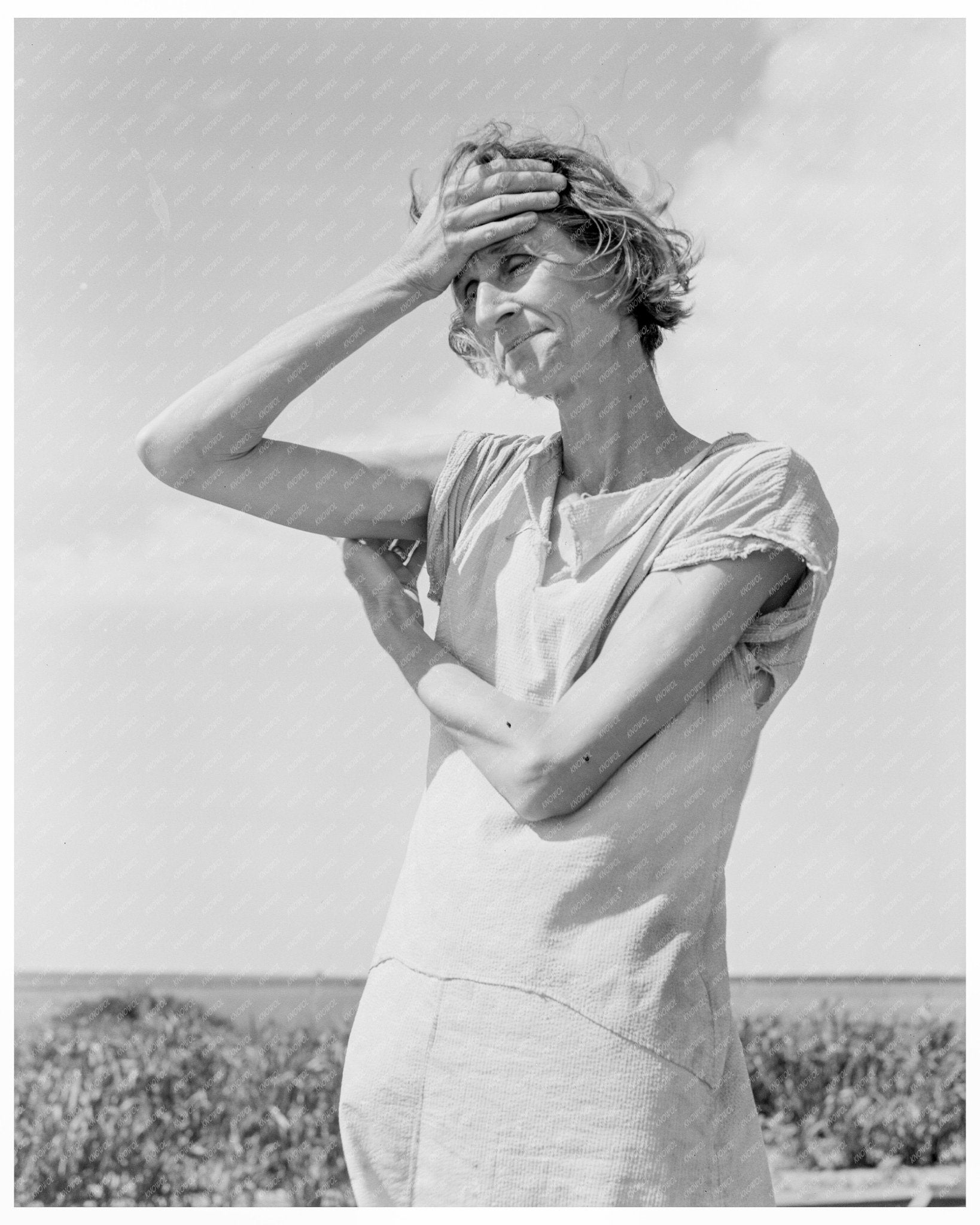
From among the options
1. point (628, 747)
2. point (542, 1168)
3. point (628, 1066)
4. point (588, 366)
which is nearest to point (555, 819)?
point (628, 747)

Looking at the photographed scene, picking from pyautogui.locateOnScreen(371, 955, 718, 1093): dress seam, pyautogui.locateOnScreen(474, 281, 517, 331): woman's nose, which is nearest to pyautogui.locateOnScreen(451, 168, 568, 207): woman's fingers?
pyautogui.locateOnScreen(474, 281, 517, 331): woman's nose

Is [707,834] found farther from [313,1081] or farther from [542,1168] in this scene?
[313,1081]

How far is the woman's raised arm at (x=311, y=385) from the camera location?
188cm

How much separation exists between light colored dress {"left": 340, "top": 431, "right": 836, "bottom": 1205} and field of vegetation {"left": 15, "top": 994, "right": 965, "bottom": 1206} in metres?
2.81

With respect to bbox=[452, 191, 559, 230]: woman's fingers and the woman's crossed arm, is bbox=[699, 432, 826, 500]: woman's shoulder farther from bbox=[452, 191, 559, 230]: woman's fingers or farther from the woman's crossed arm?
bbox=[452, 191, 559, 230]: woman's fingers

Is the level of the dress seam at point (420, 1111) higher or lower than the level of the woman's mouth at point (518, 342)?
lower

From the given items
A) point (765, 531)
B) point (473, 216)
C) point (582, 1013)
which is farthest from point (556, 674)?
point (473, 216)

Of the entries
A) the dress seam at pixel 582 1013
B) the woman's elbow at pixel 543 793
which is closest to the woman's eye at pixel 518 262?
the woman's elbow at pixel 543 793

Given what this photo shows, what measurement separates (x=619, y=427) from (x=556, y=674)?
40 centimetres

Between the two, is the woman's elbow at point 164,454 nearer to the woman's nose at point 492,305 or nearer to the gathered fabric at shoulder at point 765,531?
the woman's nose at point 492,305

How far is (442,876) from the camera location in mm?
1832

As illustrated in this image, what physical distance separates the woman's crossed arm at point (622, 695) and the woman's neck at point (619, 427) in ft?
0.71

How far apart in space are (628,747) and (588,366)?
22.8 inches

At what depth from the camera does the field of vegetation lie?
4328mm
